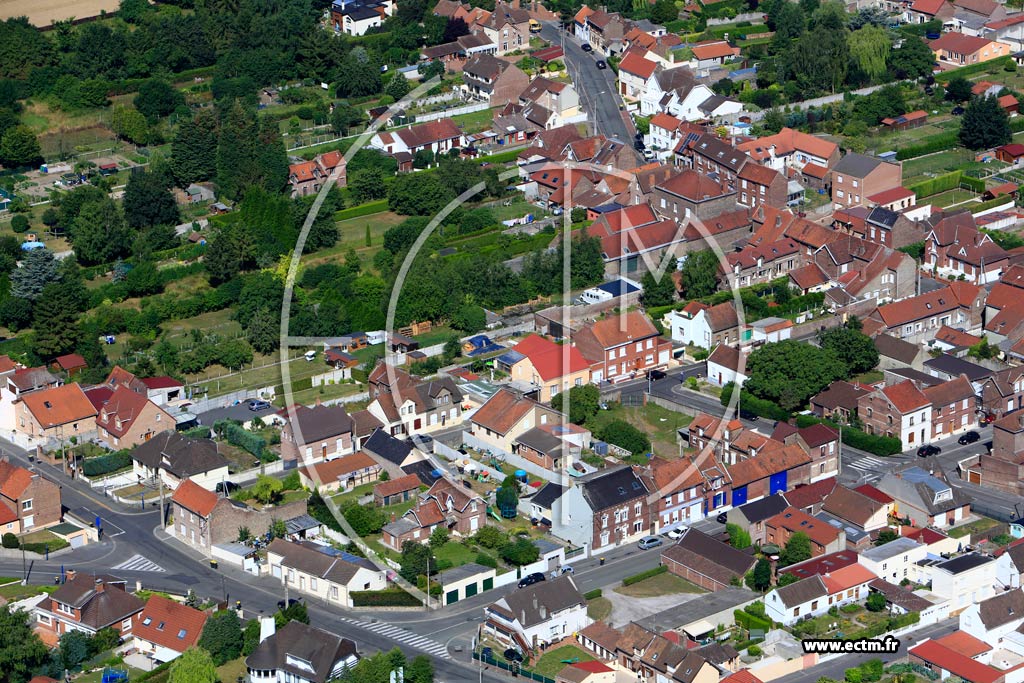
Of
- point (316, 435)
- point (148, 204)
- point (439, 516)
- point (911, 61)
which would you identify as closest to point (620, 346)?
point (316, 435)

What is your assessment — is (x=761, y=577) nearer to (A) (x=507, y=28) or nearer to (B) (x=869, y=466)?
(B) (x=869, y=466)

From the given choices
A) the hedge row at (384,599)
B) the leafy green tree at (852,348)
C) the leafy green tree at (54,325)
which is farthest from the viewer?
the leafy green tree at (54,325)

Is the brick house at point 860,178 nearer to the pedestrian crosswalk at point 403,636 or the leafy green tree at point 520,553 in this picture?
the leafy green tree at point 520,553

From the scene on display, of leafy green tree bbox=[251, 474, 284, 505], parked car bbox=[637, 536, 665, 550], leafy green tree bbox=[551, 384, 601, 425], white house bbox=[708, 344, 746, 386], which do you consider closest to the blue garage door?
parked car bbox=[637, 536, 665, 550]

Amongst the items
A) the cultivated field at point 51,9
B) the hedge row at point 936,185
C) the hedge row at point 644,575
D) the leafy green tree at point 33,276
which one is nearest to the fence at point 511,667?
the hedge row at point 644,575

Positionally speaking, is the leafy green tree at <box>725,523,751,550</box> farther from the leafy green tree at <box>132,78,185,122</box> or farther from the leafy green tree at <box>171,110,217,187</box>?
the leafy green tree at <box>132,78,185,122</box>

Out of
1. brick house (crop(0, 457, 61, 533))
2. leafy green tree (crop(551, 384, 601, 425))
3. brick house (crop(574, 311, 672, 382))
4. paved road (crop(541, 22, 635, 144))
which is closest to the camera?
brick house (crop(0, 457, 61, 533))

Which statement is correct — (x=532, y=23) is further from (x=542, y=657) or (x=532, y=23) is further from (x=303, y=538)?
(x=542, y=657)
